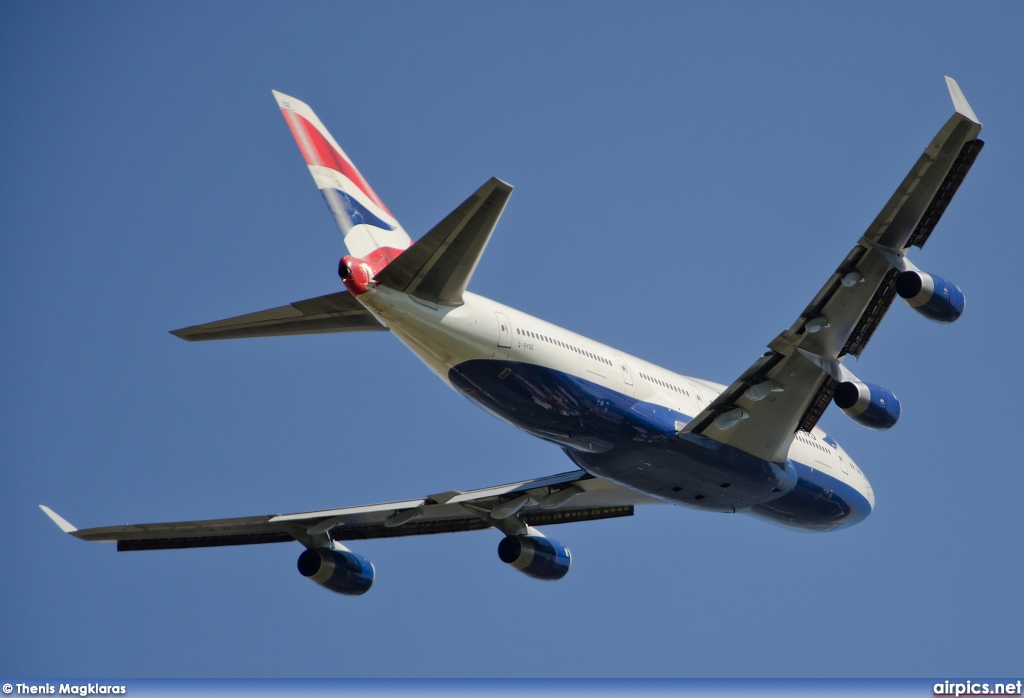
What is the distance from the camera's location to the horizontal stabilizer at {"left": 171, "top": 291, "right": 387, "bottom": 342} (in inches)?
885

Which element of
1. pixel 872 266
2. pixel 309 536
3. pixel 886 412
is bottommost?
pixel 309 536

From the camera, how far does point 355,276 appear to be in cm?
2209

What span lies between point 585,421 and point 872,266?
5.84 m

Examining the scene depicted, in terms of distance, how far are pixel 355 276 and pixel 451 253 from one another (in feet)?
5.77

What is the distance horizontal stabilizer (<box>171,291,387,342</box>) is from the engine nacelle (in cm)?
59

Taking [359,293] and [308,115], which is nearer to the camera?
[359,293]

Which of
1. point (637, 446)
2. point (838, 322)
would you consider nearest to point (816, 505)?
point (637, 446)

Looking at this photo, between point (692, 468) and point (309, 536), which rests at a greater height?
point (692, 468)

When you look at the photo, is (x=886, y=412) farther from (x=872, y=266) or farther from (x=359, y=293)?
(x=359, y=293)

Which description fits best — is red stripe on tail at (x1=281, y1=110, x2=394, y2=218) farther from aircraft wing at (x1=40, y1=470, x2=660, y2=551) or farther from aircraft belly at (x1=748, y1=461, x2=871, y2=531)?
aircraft belly at (x1=748, y1=461, x2=871, y2=531)

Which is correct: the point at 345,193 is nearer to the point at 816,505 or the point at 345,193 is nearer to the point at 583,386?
the point at 583,386

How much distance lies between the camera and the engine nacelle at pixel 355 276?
869 inches

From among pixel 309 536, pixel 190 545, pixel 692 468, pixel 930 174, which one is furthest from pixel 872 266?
pixel 190 545

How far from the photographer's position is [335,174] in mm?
25109
